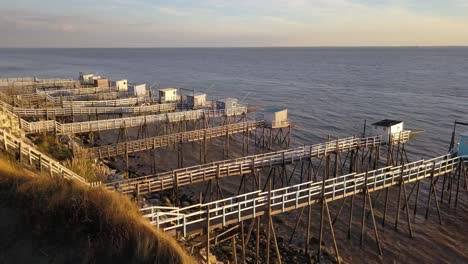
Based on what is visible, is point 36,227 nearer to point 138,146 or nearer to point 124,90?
point 138,146

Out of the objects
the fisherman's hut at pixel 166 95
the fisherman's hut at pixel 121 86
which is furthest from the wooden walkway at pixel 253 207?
the fisherman's hut at pixel 121 86

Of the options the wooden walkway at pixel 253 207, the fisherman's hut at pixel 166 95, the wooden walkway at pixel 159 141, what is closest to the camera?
the wooden walkway at pixel 253 207

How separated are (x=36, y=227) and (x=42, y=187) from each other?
1.51m

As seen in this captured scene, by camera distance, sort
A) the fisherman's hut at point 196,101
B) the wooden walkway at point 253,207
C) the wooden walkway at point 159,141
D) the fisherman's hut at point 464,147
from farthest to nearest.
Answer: the fisherman's hut at point 196,101, the wooden walkway at point 159,141, the fisherman's hut at point 464,147, the wooden walkway at point 253,207

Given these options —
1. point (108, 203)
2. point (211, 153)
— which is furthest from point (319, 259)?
point (211, 153)

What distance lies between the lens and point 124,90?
55.2 m

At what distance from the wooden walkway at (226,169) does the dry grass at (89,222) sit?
5.97 m

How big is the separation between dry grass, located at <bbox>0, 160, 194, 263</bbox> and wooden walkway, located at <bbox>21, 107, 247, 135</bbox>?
63.8 feet

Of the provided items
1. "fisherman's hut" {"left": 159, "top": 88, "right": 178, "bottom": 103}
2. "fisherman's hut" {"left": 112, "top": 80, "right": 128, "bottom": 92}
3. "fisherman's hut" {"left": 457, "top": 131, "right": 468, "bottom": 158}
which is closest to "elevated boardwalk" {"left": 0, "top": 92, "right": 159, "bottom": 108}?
"fisherman's hut" {"left": 159, "top": 88, "right": 178, "bottom": 103}

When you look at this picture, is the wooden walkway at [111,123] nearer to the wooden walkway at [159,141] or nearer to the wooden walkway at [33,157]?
the wooden walkway at [159,141]

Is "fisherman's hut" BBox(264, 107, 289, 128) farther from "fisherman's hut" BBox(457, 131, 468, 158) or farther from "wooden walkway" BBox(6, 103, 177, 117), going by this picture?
"fisherman's hut" BBox(457, 131, 468, 158)

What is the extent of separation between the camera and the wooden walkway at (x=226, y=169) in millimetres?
19641

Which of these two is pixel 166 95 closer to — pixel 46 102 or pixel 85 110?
pixel 85 110

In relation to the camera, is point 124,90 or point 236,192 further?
point 124,90
